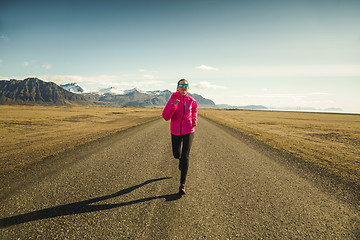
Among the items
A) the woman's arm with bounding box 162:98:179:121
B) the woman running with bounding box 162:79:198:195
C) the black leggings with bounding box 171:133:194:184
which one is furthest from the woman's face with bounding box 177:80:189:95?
the black leggings with bounding box 171:133:194:184

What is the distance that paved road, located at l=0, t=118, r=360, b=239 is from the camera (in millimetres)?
3010

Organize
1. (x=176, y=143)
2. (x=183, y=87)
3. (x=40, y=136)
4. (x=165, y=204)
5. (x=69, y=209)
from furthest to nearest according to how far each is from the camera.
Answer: (x=40, y=136) < (x=176, y=143) < (x=183, y=87) < (x=165, y=204) < (x=69, y=209)

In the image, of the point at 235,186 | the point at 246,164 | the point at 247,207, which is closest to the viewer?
the point at 247,207

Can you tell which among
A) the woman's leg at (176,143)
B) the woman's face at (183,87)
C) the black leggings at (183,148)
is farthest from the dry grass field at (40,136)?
the woman's face at (183,87)

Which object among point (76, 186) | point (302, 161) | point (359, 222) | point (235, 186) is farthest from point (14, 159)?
point (302, 161)

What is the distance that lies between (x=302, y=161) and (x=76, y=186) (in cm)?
916

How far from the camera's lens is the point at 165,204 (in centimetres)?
385

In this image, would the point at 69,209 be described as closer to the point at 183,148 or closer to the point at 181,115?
the point at 183,148

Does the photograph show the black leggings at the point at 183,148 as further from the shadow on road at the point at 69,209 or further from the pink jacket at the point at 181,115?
→ the shadow on road at the point at 69,209

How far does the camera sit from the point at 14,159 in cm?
698

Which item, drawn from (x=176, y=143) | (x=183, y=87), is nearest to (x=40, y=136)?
(x=176, y=143)

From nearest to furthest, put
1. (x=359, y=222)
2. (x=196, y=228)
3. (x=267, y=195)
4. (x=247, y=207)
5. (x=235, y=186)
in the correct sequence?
(x=196, y=228) → (x=359, y=222) → (x=247, y=207) → (x=267, y=195) → (x=235, y=186)

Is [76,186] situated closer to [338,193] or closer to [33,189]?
[33,189]

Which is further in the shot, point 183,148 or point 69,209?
point 183,148
